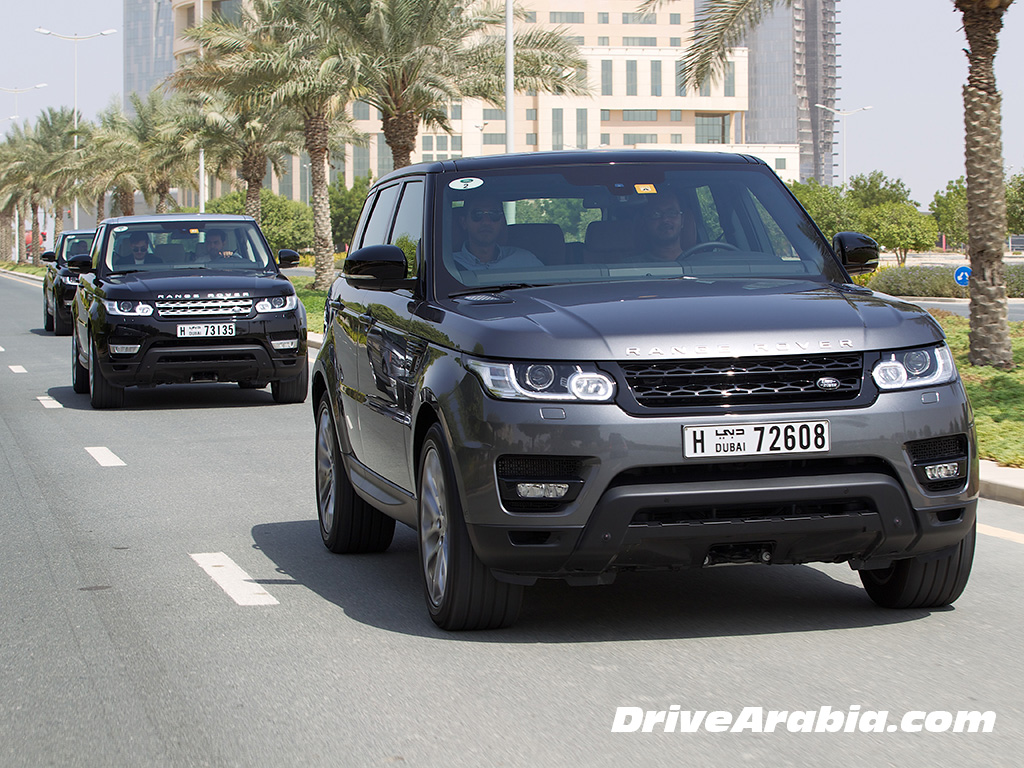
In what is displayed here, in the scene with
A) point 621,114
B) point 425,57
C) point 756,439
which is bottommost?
point 756,439

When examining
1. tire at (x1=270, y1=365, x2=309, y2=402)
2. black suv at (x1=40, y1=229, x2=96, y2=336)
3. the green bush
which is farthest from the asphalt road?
the green bush

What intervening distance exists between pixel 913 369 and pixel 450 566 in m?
1.77

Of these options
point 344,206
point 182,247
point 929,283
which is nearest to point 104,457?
point 182,247

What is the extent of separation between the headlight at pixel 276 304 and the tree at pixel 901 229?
67542 mm

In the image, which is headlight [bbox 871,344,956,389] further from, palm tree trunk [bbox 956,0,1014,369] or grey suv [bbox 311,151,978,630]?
palm tree trunk [bbox 956,0,1014,369]

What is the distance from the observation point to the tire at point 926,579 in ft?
19.2

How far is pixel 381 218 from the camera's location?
7.68 m

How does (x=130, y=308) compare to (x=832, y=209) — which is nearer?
(x=130, y=308)

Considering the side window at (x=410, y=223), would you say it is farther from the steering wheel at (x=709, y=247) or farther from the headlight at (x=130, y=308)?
the headlight at (x=130, y=308)

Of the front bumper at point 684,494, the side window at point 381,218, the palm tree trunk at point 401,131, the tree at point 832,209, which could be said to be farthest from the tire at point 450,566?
the tree at point 832,209

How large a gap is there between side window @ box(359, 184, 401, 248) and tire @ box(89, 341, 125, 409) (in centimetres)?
794

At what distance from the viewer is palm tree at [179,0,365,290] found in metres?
35.9

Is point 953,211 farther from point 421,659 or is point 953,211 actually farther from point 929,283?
point 421,659

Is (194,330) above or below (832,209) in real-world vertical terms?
below
